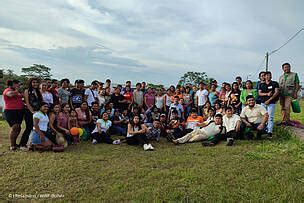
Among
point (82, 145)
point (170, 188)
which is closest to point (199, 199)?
point (170, 188)

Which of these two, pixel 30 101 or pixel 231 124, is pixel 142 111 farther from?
pixel 30 101

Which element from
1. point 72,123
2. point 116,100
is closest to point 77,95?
point 72,123

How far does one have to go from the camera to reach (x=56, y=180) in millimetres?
4500

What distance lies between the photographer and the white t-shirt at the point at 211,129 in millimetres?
7680

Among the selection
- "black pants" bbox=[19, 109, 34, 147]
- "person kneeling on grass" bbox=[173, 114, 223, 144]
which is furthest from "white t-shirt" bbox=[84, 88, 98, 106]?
"person kneeling on grass" bbox=[173, 114, 223, 144]

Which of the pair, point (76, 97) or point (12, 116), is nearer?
point (12, 116)

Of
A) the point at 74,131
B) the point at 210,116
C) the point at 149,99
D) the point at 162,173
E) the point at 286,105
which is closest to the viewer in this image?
the point at 162,173

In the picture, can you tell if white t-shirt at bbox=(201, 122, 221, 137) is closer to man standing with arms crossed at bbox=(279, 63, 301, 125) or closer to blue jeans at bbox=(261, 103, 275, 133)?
blue jeans at bbox=(261, 103, 275, 133)

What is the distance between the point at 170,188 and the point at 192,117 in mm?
4659

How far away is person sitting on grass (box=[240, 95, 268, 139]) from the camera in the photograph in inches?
293

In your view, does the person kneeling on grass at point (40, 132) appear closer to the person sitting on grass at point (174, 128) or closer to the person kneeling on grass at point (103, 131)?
the person kneeling on grass at point (103, 131)

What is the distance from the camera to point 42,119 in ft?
20.9

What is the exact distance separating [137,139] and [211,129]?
7.37 feet

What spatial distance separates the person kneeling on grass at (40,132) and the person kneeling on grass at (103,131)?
56.0 inches
